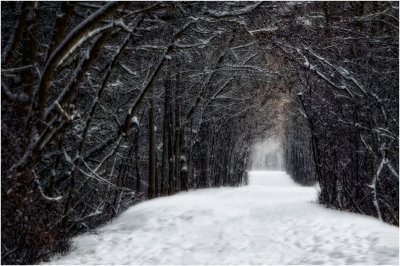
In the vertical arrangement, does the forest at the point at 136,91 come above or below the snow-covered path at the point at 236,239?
above

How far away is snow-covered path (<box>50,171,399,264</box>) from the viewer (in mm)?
6684

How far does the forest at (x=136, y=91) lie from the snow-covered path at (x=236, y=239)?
715 mm

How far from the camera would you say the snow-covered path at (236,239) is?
6684 millimetres

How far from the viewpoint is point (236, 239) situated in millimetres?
8203

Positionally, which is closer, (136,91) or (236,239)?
(236,239)

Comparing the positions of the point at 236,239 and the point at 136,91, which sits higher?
the point at 136,91

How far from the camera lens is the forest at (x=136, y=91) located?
6086 millimetres

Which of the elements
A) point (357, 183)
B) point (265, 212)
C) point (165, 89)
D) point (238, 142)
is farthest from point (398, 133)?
point (238, 142)

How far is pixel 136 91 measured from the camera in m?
13.2

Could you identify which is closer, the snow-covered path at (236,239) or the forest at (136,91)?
the forest at (136,91)

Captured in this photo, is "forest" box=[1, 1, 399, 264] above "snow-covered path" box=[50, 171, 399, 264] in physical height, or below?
above

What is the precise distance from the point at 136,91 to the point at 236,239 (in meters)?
6.59

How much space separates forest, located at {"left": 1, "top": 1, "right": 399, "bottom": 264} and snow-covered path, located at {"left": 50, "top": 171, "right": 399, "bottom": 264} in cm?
71

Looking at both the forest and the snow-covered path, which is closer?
the forest
